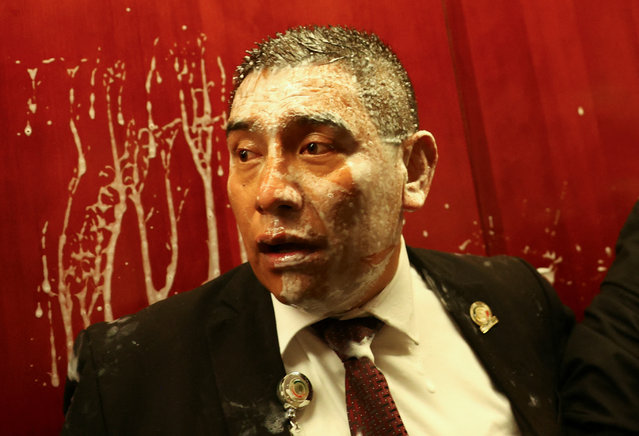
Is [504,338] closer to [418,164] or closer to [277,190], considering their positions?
[418,164]

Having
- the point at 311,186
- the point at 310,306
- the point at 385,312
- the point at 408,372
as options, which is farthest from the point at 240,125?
the point at 408,372

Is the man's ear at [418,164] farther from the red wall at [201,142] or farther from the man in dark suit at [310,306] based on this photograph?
the red wall at [201,142]

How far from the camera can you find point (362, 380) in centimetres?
102

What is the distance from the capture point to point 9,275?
3.96ft

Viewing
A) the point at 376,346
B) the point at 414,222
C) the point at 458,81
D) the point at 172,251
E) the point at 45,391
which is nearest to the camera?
the point at 376,346

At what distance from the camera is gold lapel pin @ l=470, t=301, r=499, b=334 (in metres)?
1.24

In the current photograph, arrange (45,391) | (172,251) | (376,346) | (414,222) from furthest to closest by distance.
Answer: (414,222)
(172,251)
(45,391)
(376,346)

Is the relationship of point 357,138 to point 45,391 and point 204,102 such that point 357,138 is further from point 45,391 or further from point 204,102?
point 45,391

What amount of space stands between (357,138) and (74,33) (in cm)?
70

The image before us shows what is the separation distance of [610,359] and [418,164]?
522 millimetres

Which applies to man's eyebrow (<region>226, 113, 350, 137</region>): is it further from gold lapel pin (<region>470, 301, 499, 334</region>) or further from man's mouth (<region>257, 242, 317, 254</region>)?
gold lapel pin (<region>470, 301, 499, 334</region>)

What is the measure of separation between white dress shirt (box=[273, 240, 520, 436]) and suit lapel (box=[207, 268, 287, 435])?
34 millimetres

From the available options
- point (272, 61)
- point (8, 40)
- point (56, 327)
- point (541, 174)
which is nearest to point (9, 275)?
point (56, 327)

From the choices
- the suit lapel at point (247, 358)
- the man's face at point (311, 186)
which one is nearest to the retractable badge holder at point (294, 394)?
the suit lapel at point (247, 358)
